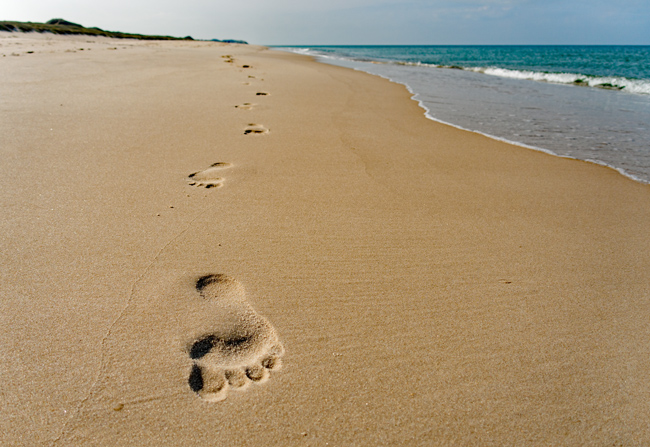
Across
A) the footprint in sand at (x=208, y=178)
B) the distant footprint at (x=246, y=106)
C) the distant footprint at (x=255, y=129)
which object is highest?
A: the distant footprint at (x=246, y=106)

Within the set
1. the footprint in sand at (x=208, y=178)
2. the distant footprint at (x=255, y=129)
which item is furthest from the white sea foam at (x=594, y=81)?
the footprint in sand at (x=208, y=178)

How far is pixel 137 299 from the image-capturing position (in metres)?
1.45

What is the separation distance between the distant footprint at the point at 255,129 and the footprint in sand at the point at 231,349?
7.82 ft

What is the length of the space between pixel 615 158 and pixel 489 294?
3103 mm

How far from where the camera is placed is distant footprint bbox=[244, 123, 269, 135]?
3.64m

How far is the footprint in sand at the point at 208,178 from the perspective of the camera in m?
2.48

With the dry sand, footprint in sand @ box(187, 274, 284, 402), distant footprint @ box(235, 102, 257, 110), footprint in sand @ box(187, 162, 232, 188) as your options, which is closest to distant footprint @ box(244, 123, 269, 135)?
the dry sand

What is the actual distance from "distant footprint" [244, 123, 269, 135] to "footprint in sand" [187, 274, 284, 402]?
2383mm

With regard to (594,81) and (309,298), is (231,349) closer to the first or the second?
(309,298)

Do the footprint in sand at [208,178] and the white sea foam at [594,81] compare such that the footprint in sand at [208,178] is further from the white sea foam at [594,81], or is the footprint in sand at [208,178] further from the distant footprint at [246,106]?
the white sea foam at [594,81]

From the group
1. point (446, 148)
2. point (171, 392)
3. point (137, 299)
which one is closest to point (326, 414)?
point (171, 392)

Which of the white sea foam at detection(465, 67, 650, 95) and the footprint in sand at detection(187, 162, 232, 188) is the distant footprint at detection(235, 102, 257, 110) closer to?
the footprint in sand at detection(187, 162, 232, 188)

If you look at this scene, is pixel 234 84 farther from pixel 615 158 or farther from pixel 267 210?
pixel 615 158

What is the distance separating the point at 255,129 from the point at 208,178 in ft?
4.30
